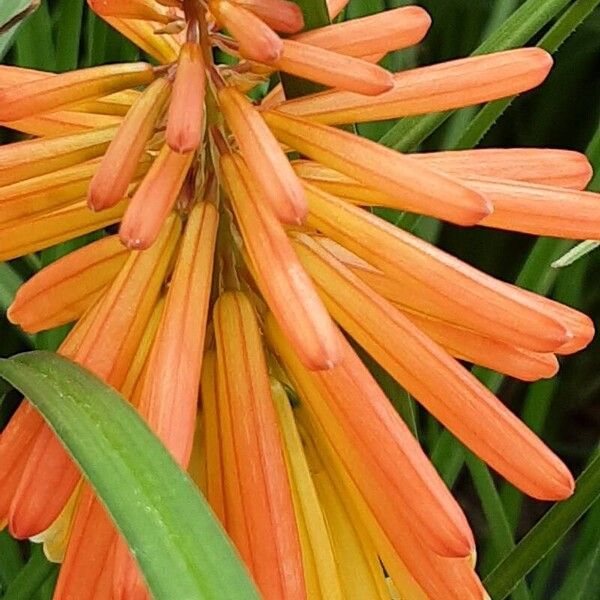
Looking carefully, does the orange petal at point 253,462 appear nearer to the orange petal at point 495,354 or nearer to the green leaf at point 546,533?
the orange petal at point 495,354

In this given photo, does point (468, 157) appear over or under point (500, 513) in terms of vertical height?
over

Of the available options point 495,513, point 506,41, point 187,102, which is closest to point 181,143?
point 187,102

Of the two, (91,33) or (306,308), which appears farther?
(91,33)

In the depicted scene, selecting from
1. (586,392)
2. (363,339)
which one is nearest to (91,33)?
(363,339)

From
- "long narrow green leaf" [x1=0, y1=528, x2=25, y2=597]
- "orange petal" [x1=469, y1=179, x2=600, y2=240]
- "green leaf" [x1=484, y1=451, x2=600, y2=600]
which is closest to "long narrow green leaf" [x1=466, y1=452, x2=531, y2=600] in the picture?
"green leaf" [x1=484, y1=451, x2=600, y2=600]

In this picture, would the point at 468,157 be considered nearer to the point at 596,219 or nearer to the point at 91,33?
the point at 596,219
